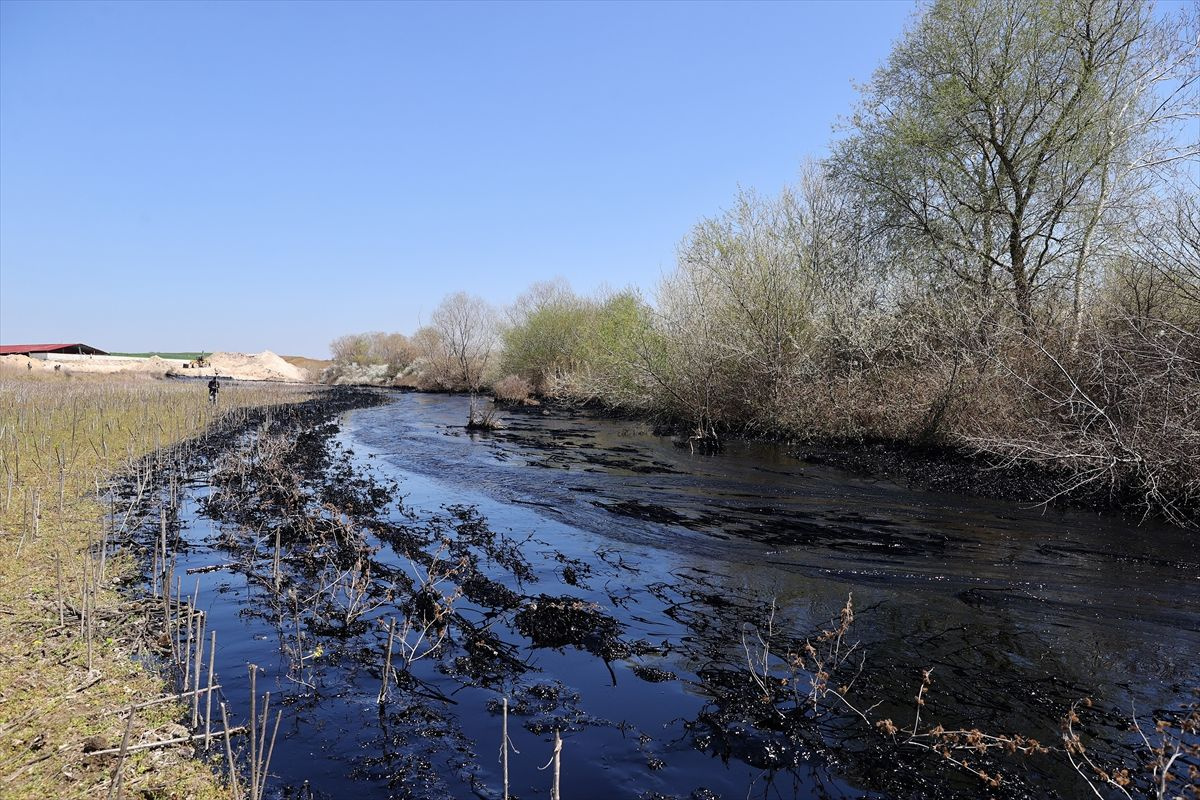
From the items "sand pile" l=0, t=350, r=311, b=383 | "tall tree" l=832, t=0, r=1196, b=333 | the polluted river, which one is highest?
"tall tree" l=832, t=0, r=1196, b=333

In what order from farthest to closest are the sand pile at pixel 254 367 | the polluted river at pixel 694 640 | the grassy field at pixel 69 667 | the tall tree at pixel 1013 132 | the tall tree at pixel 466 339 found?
the sand pile at pixel 254 367 < the tall tree at pixel 466 339 < the tall tree at pixel 1013 132 < the polluted river at pixel 694 640 < the grassy field at pixel 69 667

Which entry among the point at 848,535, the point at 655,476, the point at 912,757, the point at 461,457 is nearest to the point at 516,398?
the point at 461,457

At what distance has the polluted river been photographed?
3924 mm

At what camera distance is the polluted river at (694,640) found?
3924 mm

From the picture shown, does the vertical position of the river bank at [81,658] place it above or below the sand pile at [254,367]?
below

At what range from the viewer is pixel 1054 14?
16.1m

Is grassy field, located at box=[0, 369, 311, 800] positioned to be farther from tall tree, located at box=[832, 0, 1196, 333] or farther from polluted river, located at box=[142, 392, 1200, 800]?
tall tree, located at box=[832, 0, 1196, 333]

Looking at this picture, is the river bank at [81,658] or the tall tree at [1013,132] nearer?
the river bank at [81,658]

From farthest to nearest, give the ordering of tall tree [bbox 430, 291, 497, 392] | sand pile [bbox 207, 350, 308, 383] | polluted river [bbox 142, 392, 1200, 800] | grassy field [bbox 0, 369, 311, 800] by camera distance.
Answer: sand pile [bbox 207, 350, 308, 383]
tall tree [bbox 430, 291, 497, 392]
polluted river [bbox 142, 392, 1200, 800]
grassy field [bbox 0, 369, 311, 800]

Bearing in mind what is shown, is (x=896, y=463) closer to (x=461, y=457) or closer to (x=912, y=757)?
(x=461, y=457)

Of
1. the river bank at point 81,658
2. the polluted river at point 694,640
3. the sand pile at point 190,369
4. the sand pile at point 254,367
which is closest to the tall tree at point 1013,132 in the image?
the polluted river at point 694,640

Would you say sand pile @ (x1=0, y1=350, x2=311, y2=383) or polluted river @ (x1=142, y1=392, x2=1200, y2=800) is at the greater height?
sand pile @ (x1=0, y1=350, x2=311, y2=383)

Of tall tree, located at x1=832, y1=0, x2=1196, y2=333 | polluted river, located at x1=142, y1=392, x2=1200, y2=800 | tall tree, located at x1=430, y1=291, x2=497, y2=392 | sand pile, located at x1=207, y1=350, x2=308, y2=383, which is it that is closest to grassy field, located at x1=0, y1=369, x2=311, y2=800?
polluted river, located at x1=142, y1=392, x2=1200, y2=800

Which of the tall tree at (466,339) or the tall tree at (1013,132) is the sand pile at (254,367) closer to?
the tall tree at (466,339)
